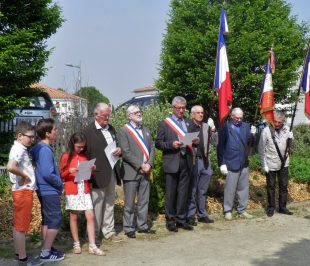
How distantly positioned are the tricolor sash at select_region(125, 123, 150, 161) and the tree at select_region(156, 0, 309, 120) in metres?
7.60

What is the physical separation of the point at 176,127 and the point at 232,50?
7.81 metres

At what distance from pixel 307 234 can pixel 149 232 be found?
7.96ft

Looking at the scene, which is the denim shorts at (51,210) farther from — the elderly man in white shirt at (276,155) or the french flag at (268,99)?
the french flag at (268,99)

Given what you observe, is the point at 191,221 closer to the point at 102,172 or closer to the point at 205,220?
the point at 205,220

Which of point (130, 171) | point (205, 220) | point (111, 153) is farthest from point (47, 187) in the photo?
point (205, 220)

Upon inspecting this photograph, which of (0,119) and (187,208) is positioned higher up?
(0,119)

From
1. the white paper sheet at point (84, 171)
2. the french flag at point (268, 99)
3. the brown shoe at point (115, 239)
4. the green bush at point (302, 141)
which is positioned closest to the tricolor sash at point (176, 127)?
the white paper sheet at point (84, 171)

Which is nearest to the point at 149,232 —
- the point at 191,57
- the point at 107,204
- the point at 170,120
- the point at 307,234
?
the point at 107,204

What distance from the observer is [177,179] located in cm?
743

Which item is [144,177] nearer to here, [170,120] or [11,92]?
[170,120]

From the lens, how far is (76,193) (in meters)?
6.17

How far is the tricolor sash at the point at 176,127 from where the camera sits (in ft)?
24.2

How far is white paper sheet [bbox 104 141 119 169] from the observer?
662 centimetres

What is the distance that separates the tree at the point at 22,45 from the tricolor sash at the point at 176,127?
426cm
